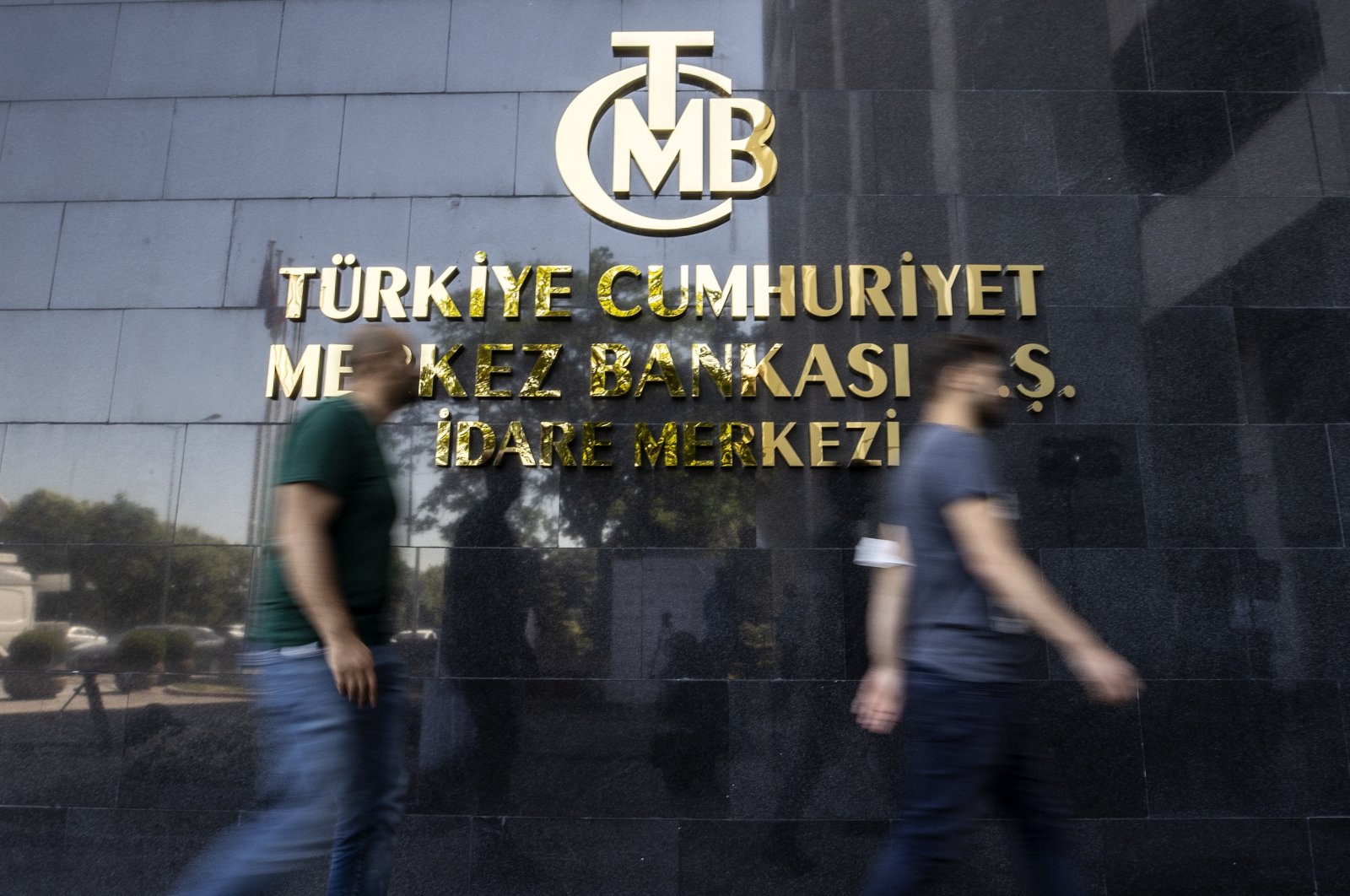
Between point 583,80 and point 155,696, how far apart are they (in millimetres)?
4059

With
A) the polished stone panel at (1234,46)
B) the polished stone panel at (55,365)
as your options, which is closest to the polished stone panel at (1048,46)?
the polished stone panel at (1234,46)

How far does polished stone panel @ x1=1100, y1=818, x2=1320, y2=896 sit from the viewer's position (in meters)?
4.48

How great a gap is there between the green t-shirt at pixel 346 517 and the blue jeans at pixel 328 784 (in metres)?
0.08

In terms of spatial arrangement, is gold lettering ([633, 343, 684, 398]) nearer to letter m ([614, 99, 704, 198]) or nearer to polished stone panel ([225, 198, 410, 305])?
letter m ([614, 99, 704, 198])

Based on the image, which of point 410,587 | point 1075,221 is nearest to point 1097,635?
point 1075,221

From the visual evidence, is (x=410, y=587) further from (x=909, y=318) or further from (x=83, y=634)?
(x=909, y=318)

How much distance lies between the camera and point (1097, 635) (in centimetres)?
474

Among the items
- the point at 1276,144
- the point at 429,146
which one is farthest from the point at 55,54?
the point at 1276,144

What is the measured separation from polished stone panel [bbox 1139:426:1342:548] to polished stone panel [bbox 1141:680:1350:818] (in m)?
0.74

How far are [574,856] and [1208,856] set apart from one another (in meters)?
3.06

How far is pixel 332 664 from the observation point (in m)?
2.38

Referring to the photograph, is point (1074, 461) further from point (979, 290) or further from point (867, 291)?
point (867, 291)

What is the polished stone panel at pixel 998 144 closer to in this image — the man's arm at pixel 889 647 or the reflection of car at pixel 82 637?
the man's arm at pixel 889 647

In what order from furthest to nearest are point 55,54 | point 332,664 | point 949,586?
point 55,54, point 949,586, point 332,664
